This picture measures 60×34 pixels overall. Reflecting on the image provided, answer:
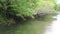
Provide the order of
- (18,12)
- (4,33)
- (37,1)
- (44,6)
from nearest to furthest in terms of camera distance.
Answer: (4,33) → (18,12) → (37,1) → (44,6)

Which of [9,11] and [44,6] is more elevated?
[9,11]

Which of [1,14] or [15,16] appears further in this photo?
[15,16]

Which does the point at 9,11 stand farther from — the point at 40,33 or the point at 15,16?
the point at 40,33

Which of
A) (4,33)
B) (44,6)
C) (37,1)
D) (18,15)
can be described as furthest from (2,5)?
(44,6)

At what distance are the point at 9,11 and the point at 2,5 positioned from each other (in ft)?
4.85

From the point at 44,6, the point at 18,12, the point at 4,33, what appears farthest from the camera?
the point at 44,6

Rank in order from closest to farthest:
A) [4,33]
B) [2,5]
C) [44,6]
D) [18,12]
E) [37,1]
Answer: [4,33] → [2,5] → [18,12] → [37,1] → [44,6]

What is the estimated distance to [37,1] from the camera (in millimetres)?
27453

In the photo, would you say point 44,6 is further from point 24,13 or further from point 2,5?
point 2,5

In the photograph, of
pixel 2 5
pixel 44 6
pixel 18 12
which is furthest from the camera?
pixel 44 6

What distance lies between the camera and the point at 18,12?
21078 mm

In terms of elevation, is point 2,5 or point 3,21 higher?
point 2,5

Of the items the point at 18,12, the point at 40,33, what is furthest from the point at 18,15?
the point at 40,33

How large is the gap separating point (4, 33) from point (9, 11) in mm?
5012
